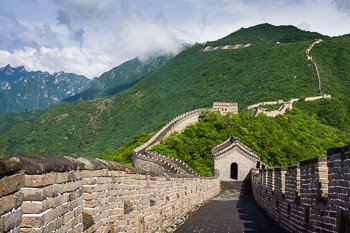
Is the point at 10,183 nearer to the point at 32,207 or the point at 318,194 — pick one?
the point at 32,207

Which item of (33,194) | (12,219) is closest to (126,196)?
(33,194)

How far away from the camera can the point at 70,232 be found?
4.93 metres

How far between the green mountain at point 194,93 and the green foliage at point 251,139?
21751 millimetres

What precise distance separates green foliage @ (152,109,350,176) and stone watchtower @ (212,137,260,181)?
1494 mm

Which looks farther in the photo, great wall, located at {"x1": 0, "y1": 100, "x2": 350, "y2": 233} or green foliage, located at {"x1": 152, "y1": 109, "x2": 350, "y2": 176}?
green foliage, located at {"x1": 152, "y1": 109, "x2": 350, "y2": 176}

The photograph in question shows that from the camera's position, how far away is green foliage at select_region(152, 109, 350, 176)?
45.3 metres

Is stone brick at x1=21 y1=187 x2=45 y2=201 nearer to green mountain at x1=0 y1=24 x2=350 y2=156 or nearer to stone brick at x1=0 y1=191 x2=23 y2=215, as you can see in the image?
stone brick at x1=0 y1=191 x2=23 y2=215

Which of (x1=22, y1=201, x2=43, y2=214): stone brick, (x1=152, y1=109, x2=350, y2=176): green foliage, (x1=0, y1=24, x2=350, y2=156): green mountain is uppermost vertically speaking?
(x1=0, y1=24, x2=350, y2=156): green mountain

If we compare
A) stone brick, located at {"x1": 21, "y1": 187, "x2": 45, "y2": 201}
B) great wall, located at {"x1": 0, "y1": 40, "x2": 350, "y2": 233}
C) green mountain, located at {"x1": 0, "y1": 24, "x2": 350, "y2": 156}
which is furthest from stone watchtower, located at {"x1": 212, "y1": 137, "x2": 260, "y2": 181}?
green mountain, located at {"x1": 0, "y1": 24, "x2": 350, "y2": 156}

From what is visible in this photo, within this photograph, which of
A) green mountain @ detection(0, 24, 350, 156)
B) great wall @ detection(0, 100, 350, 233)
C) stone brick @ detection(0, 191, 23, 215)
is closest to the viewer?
stone brick @ detection(0, 191, 23, 215)

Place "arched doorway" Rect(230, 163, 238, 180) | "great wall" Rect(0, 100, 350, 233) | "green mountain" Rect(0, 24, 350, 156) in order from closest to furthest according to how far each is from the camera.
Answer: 1. "great wall" Rect(0, 100, 350, 233)
2. "arched doorway" Rect(230, 163, 238, 180)
3. "green mountain" Rect(0, 24, 350, 156)

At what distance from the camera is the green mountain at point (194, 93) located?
290 ft

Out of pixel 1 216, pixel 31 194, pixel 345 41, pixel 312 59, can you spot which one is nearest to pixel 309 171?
pixel 31 194

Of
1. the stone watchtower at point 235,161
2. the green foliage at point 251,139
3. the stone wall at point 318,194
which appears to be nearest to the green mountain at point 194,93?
the green foliage at point 251,139
